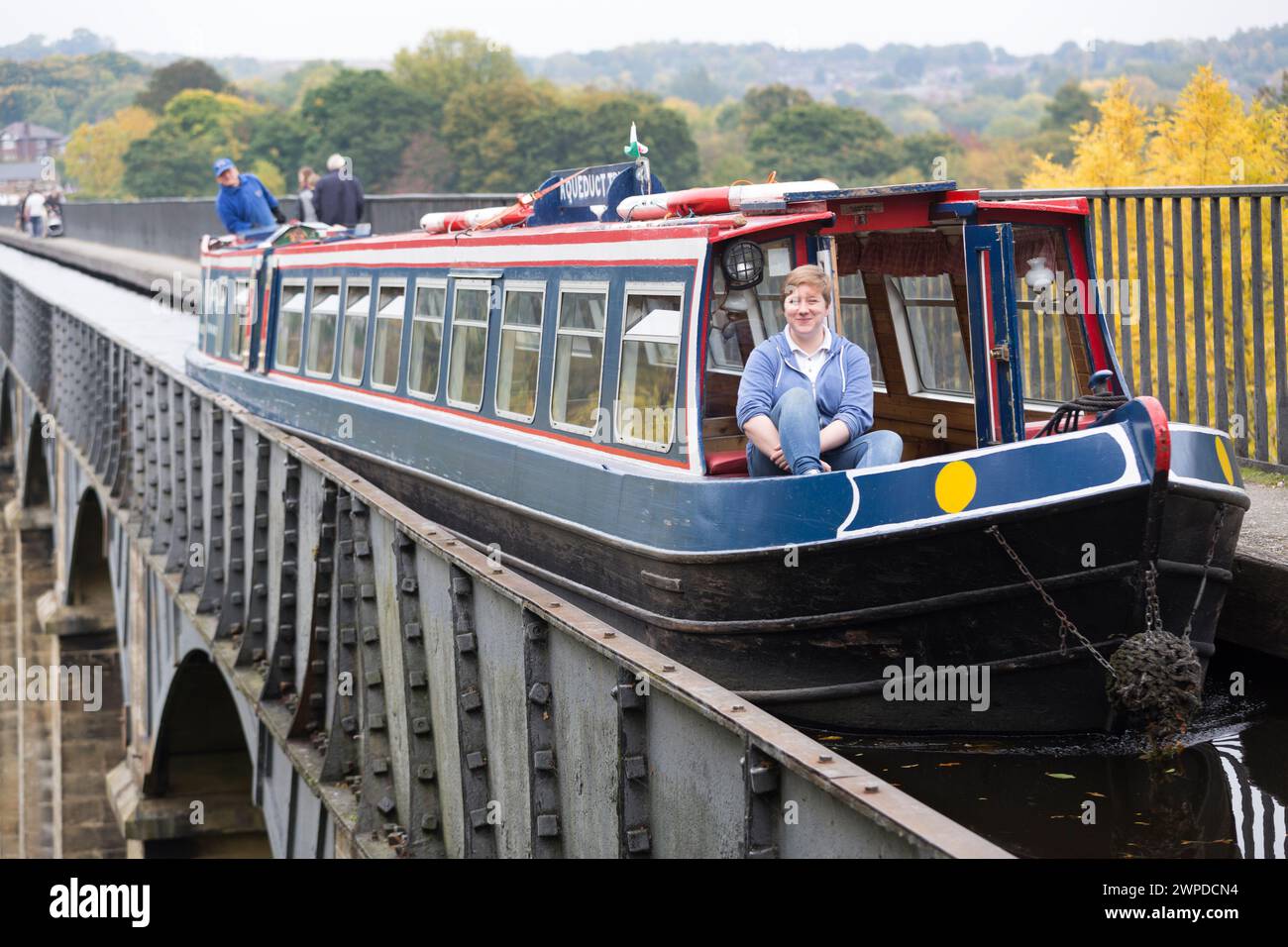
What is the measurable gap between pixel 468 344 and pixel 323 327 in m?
3.69

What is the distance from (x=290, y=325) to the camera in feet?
50.8

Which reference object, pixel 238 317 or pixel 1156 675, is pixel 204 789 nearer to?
pixel 238 317

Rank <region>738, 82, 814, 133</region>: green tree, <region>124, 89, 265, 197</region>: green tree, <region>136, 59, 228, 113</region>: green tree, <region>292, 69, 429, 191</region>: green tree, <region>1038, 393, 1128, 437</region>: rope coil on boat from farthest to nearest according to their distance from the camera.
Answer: <region>136, 59, 228, 113</region>: green tree < <region>124, 89, 265, 197</region>: green tree < <region>738, 82, 814, 133</region>: green tree < <region>292, 69, 429, 191</region>: green tree < <region>1038, 393, 1128, 437</region>: rope coil on boat

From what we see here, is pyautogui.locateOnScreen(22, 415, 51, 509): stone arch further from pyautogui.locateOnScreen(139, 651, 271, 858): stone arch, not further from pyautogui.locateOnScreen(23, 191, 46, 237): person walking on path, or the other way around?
pyautogui.locateOnScreen(23, 191, 46, 237): person walking on path

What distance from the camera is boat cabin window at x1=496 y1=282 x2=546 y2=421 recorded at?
10.1m

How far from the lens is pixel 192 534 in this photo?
1346 centimetres

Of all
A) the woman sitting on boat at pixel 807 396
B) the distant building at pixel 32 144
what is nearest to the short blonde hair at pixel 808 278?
the woman sitting on boat at pixel 807 396

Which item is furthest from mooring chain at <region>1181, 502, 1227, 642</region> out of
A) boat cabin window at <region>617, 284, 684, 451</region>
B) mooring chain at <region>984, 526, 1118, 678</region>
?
boat cabin window at <region>617, 284, 684, 451</region>

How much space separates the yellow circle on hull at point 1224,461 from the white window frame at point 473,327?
464 cm

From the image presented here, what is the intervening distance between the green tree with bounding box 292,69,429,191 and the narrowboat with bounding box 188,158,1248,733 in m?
113

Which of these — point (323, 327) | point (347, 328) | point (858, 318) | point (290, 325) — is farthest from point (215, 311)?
point (858, 318)
